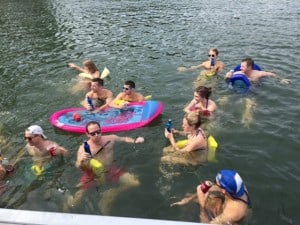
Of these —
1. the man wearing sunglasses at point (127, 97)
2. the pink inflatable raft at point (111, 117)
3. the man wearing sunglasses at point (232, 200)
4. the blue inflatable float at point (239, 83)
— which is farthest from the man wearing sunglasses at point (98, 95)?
the man wearing sunglasses at point (232, 200)

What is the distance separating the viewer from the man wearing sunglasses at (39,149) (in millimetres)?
7461

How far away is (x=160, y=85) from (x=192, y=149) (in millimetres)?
5052

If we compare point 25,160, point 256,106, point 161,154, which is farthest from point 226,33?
point 25,160

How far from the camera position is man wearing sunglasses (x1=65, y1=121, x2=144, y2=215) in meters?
7.08

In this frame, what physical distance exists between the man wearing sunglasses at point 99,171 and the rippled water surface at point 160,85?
0.17 meters

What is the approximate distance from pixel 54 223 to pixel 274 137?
264 inches

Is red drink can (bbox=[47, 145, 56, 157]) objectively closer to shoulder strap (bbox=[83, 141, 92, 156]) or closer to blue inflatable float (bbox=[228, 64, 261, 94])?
shoulder strap (bbox=[83, 141, 92, 156])

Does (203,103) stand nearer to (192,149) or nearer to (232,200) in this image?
(192,149)

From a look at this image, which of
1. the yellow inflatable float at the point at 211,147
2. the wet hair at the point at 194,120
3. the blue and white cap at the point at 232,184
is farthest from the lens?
the yellow inflatable float at the point at 211,147

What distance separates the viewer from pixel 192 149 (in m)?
7.64

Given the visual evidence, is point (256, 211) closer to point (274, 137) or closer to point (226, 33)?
point (274, 137)

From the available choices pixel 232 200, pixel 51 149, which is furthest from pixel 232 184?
pixel 51 149

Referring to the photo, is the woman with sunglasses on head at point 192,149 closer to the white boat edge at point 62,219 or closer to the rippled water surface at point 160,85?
the rippled water surface at point 160,85

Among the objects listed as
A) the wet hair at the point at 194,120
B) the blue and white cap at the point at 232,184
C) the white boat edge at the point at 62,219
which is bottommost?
the wet hair at the point at 194,120
